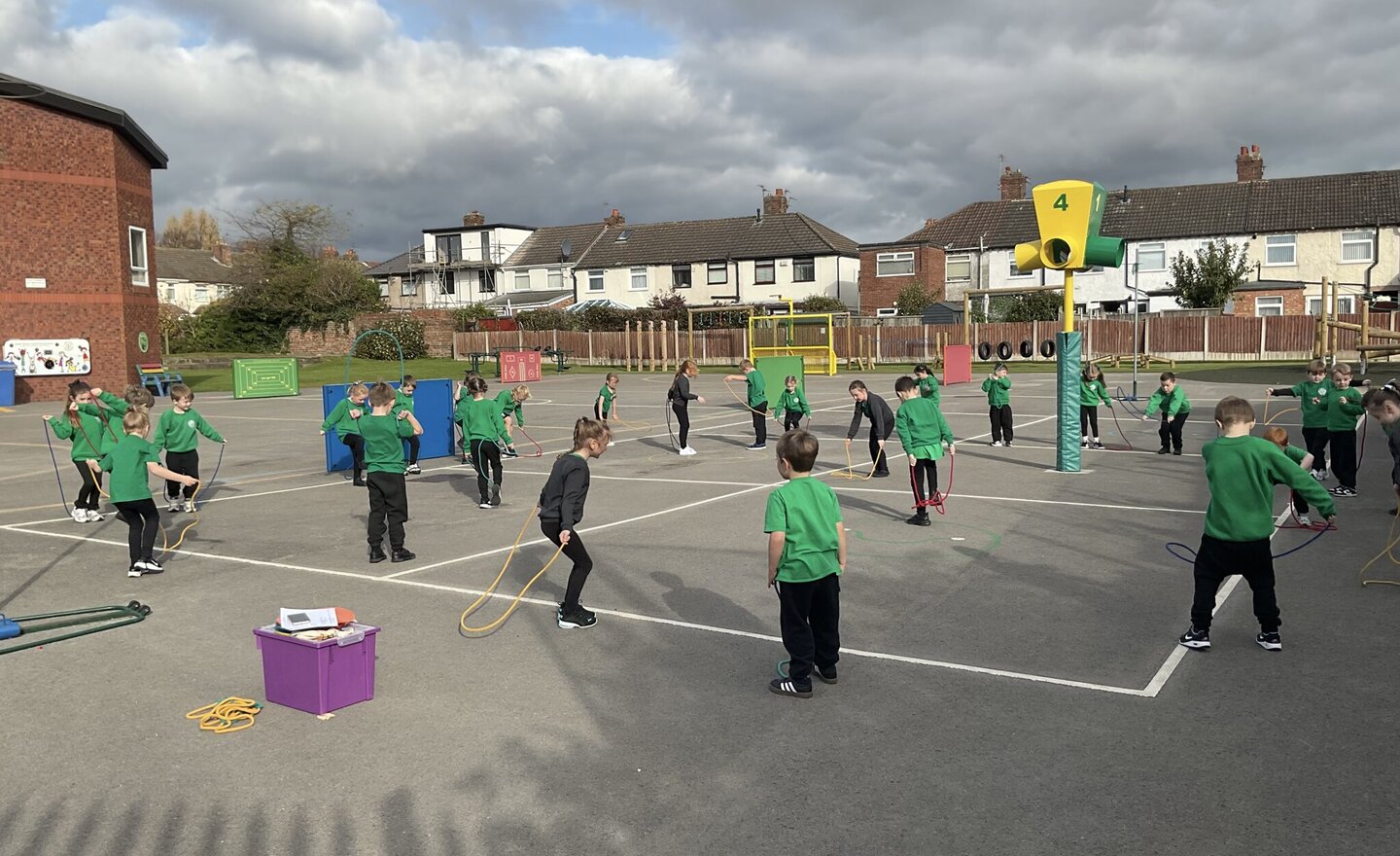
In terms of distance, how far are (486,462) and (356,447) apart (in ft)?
9.92

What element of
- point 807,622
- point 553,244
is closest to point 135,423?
point 807,622

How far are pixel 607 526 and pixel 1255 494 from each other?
23.5 feet

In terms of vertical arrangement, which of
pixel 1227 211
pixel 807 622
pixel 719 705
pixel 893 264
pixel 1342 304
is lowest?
pixel 719 705

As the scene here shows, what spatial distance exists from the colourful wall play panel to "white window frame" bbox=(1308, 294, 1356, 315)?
44730 millimetres

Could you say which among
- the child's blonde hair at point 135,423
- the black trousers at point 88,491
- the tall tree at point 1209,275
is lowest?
the black trousers at point 88,491

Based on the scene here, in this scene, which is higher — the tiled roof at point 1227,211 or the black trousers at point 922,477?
the tiled roof at point 1227,211

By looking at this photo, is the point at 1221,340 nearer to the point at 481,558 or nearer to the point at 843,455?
the point at 843,455

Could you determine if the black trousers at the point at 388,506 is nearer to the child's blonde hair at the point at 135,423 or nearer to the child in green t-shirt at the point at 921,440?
the child's blonde hair at the point at 135,423

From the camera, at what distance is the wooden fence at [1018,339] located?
1811 inches

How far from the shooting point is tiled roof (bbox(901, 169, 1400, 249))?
51688 millimetres

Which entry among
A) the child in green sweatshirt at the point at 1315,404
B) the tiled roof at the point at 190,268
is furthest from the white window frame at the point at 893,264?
the tiled roof at the point at 190,268

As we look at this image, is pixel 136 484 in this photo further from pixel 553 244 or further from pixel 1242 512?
pixel 553 244

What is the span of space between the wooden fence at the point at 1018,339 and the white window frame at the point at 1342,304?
488 centimetres

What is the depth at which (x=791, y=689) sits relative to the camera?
6.49m
